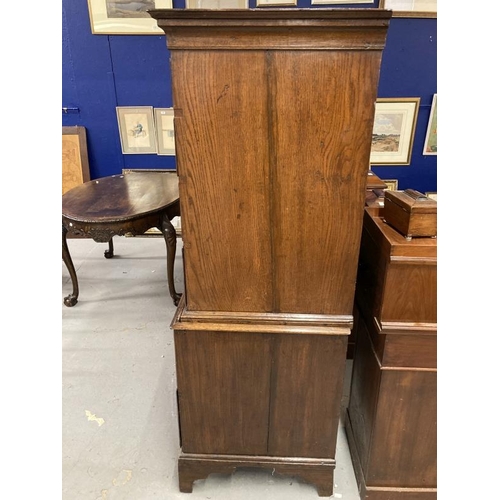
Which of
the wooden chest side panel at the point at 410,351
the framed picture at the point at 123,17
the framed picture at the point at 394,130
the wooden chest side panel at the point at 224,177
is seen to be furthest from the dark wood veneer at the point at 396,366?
the framed picture at the point at 123,17

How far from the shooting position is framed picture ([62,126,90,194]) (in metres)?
3.42

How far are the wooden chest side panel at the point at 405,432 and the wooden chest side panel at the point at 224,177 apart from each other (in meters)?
0.50

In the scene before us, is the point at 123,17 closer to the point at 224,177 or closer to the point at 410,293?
the point at 224,177

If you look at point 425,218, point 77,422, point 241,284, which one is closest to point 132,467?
point 77,422

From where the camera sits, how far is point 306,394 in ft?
4.40

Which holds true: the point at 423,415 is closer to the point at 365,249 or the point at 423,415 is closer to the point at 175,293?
the point at 365,249

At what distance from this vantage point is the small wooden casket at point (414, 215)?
1.11 m

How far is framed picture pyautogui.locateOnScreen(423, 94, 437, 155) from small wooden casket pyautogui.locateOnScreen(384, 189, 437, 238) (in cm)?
231

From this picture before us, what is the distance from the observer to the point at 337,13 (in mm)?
910

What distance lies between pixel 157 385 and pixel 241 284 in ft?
3.60

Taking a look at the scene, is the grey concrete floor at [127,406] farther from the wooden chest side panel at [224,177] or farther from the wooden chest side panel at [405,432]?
the wooden chest side panel at [224,177]

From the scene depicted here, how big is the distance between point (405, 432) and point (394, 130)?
253 cm

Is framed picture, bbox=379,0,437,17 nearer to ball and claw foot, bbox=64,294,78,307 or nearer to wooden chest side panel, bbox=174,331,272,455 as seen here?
wooden chest side panel, bbox=174,331,272,455

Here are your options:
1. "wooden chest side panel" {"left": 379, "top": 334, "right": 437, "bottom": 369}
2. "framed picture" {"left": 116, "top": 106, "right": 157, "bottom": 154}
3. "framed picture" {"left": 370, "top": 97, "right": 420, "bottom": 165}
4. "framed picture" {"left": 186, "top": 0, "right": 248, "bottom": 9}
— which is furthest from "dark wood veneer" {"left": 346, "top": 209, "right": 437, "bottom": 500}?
"framed picture" {"left": 116, "top": 106, "right": 157, "bottom": 154}
